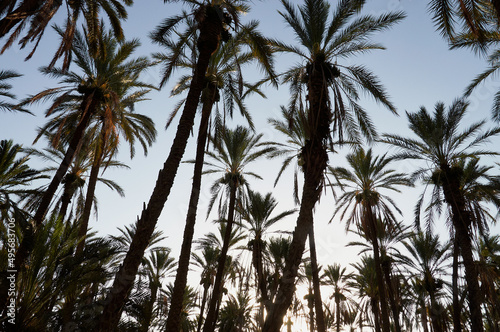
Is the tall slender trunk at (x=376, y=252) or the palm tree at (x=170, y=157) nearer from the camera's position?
the palm tree at (x=170, y=157)

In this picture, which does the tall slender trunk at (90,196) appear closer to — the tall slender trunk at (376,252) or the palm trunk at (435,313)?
the tall slender trunk at (376,252)

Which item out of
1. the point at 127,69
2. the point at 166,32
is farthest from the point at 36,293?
the point at 127,69

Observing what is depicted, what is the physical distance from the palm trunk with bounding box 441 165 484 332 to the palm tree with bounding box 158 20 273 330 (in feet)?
29.9

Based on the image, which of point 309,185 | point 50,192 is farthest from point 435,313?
point 50,192

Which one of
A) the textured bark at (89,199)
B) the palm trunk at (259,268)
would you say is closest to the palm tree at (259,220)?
the palm trunk at (259,268)

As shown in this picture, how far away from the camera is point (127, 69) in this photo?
53.0ft

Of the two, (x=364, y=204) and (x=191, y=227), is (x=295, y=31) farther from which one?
(x=364, y=204)

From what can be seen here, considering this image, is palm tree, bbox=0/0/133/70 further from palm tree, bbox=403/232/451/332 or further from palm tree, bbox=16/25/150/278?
palm tree, bbox=403/232/451/332

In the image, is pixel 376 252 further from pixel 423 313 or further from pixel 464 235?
pixel 423 313

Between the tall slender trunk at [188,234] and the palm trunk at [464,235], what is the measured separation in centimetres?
1057

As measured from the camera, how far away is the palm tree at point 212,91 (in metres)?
11.5

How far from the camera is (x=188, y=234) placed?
12336mm

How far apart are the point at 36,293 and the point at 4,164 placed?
6258 mm

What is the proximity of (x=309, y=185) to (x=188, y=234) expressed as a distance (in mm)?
4485
